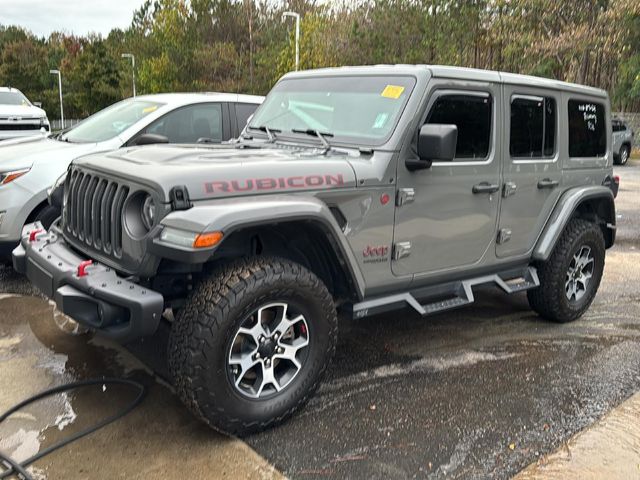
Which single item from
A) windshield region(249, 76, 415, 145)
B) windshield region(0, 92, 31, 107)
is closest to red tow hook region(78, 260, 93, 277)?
windshield region(249, 76, 415, 145)

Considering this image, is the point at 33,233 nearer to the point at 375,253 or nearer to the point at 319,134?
the point at 319,134

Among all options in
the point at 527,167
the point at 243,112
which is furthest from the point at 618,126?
the point at 527,167

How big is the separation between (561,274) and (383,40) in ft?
84.7

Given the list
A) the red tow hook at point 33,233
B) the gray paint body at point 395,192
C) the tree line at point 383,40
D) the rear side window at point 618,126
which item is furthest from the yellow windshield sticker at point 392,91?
the tree line at point 383,40

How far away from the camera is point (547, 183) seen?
14.9ft

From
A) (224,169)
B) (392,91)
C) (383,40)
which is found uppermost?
(383,40)

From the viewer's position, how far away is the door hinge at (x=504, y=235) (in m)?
4.30

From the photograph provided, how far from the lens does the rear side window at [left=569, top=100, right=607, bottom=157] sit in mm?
4824

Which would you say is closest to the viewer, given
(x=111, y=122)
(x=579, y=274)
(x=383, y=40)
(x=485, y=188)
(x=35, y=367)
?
(x=35, y=367)

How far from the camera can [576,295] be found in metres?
5.12

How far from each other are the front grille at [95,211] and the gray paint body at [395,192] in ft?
0.27

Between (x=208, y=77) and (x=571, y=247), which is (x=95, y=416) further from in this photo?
(x=208, y=77)

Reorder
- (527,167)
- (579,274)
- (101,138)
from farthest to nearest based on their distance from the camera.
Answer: (101,138) < (579,274) < (527,167)

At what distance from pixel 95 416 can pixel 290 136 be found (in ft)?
6.87
